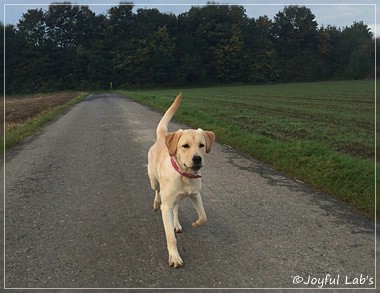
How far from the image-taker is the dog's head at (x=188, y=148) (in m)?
3.82

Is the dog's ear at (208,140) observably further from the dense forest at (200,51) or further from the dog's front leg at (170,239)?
the dense forest at (200,51)

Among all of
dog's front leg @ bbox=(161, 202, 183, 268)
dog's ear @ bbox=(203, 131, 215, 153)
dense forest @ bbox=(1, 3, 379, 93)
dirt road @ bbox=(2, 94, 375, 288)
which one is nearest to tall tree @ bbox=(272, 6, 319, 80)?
dense forest @ bbox=(1, 3, 379, 93)

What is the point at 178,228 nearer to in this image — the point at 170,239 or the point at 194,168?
the point at 170,239

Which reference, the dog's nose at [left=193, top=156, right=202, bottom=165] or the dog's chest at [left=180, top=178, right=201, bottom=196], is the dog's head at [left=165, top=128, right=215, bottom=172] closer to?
the dog's nose at [left=193, top=156, right=202, bottom=165]

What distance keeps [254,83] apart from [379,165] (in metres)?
77.9

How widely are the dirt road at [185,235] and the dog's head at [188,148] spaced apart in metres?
0.93

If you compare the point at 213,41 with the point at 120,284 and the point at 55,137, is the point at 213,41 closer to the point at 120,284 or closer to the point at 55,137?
the point at 55,137

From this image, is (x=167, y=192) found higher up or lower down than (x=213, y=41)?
lower down

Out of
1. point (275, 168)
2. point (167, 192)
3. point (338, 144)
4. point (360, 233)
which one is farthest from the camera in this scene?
point (338, 144)

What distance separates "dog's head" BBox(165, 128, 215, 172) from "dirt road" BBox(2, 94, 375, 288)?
0.93 m

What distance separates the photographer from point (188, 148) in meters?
3.92

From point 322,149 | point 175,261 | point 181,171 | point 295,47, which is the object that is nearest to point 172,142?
point 181,171

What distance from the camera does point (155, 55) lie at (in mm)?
76375

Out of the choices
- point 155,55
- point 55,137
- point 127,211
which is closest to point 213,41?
point 155,55
